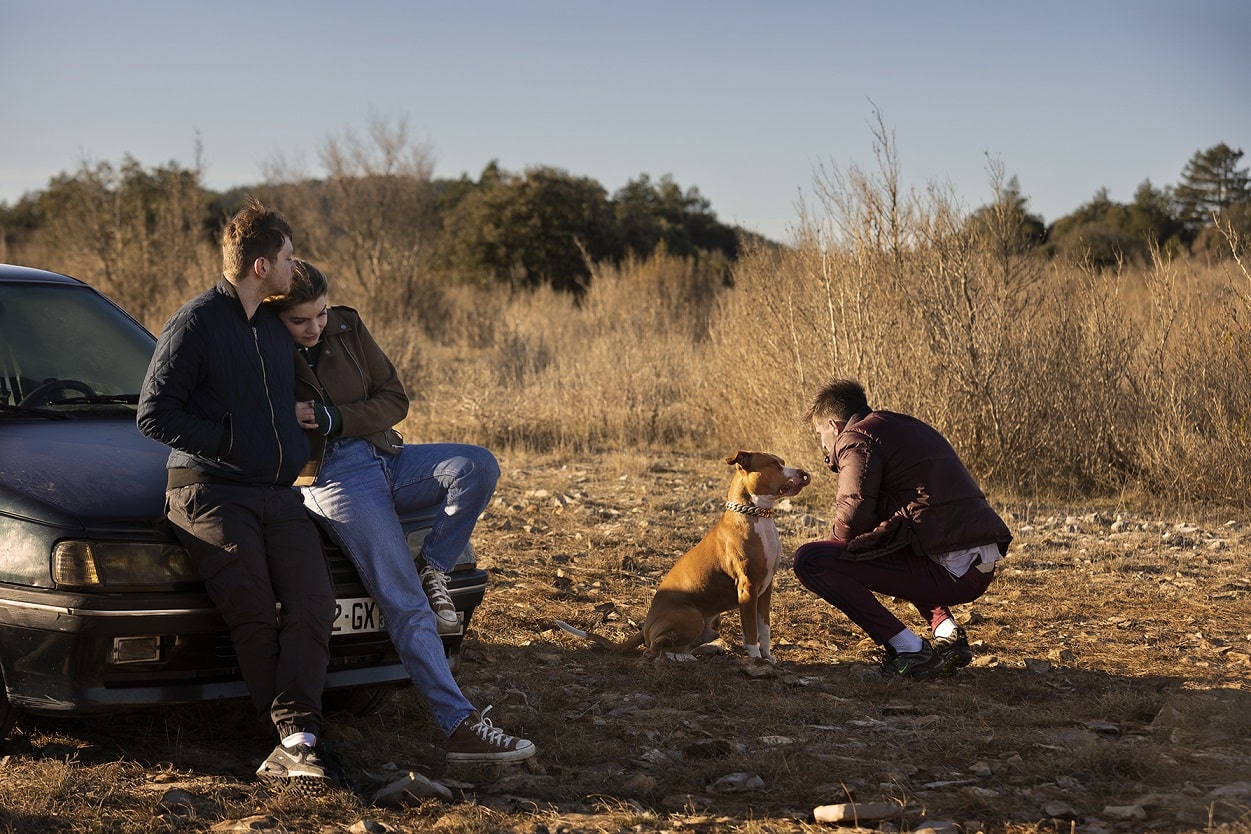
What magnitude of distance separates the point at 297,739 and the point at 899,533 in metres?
3.01

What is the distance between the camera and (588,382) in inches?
574

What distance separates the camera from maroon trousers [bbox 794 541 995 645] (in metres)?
5.90

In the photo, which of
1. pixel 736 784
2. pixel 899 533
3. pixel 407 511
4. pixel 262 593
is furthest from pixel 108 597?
pixel 899 533

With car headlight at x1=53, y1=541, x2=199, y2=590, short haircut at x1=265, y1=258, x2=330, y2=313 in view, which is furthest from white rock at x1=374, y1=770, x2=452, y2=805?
short haircut at x1=265, y1=258, x2=330, y2=313

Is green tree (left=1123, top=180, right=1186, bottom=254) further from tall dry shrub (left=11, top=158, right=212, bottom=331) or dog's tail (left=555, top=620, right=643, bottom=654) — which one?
dog's tail (left=555, top=620, right=643, bottom=654)

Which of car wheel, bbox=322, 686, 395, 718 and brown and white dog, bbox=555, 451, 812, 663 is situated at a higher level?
brown and white dog, bbox=555, 451, 812, 663

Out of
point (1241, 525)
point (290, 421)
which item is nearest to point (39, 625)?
point (290, 421)

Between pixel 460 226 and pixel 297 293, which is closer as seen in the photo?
pixel 297 293

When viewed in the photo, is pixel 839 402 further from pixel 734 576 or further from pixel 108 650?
pixel 108 650

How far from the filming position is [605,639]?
6496mm

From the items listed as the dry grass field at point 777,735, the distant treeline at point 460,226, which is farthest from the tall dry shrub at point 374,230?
the dry grass field at point 777,735

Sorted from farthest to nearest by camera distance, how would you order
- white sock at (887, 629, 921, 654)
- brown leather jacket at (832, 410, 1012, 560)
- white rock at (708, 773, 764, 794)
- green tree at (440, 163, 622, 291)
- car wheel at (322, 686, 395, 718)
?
green tree at (440, 163, 622, 291) < white sock at (887, 629, 921, 654) < brown leather jacket at (832, 410, 1012, 560) < car wheel at (322, 686, 395, 718) < white rock at (708, 773, 764, 794)

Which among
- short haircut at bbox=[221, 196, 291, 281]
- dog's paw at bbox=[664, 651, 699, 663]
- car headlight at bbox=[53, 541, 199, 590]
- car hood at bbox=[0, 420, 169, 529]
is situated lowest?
dog's paw at bbox=[664, 651, 699, 663]

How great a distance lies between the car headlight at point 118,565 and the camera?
158 inches
